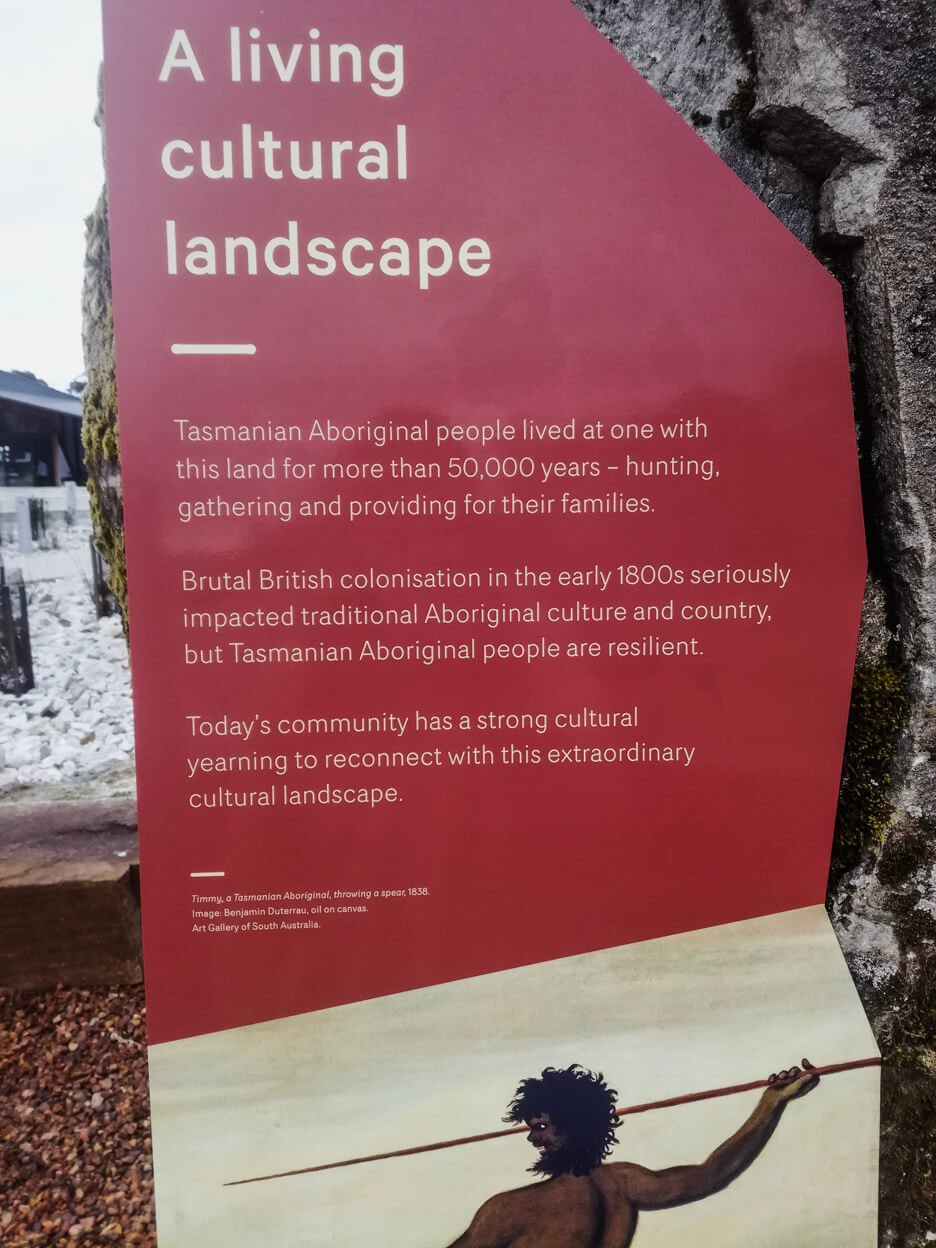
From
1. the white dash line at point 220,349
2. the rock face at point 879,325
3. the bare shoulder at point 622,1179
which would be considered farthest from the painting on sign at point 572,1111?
the white dash line at point 220,349

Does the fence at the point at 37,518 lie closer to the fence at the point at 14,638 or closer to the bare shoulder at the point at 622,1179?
the fence at the point at 14,638

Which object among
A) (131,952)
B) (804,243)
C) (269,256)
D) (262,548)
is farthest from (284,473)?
(131,952)

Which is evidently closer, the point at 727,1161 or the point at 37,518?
the point at 727,1161

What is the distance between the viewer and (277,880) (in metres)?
1.06

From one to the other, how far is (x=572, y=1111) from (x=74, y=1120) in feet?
4.95

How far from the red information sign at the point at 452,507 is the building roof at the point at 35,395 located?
1667 mm

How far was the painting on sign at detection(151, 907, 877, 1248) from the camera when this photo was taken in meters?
1.10

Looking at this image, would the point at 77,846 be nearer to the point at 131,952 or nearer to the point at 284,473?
the point at 131,952

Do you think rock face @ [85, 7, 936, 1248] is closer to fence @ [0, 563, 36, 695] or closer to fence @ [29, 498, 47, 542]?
fence @ [29, 498, 47, 542]

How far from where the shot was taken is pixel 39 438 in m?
2.44

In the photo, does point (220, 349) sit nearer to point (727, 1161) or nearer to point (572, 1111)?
point (572, 1111)

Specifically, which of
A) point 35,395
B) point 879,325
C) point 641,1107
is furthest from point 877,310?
point 35,395

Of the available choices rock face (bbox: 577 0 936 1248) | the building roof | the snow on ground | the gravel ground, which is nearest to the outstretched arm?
rock face (bbox: 577 0 936 1248)

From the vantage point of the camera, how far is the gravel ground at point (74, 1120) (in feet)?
5.48
